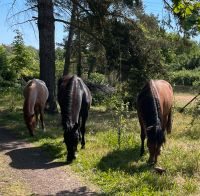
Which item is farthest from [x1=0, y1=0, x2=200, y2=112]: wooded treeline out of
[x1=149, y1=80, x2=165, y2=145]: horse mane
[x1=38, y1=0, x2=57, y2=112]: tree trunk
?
[x1=149, y1=80, x2=165, y2=145]: horse mane

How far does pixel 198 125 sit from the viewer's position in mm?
14672

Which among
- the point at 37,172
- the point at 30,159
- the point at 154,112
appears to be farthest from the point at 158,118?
the point at 30,159

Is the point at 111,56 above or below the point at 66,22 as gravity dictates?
below

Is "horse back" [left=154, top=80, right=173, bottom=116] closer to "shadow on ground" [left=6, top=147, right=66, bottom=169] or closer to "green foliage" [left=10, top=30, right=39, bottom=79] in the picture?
"shadow on ground" [left=6, top=147, right=66, bottom=169]

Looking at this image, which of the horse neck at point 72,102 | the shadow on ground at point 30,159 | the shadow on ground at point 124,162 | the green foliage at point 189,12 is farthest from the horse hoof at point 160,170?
the green foliage at point 189,12

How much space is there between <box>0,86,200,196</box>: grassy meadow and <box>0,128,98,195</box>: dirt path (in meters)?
0.28

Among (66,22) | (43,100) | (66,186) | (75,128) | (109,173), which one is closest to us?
(66,186)

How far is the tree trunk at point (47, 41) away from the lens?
1570 centimetres

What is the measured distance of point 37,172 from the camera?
8586 millimetres

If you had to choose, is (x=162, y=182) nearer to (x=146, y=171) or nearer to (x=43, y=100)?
(x=146, y=171)

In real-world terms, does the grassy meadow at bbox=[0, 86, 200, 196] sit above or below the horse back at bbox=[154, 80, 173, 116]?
below

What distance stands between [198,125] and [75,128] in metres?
6.70

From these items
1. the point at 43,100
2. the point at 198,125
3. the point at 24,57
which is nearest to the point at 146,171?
the point at 43,100

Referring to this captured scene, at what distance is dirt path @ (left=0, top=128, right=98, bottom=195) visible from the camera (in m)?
7.51
